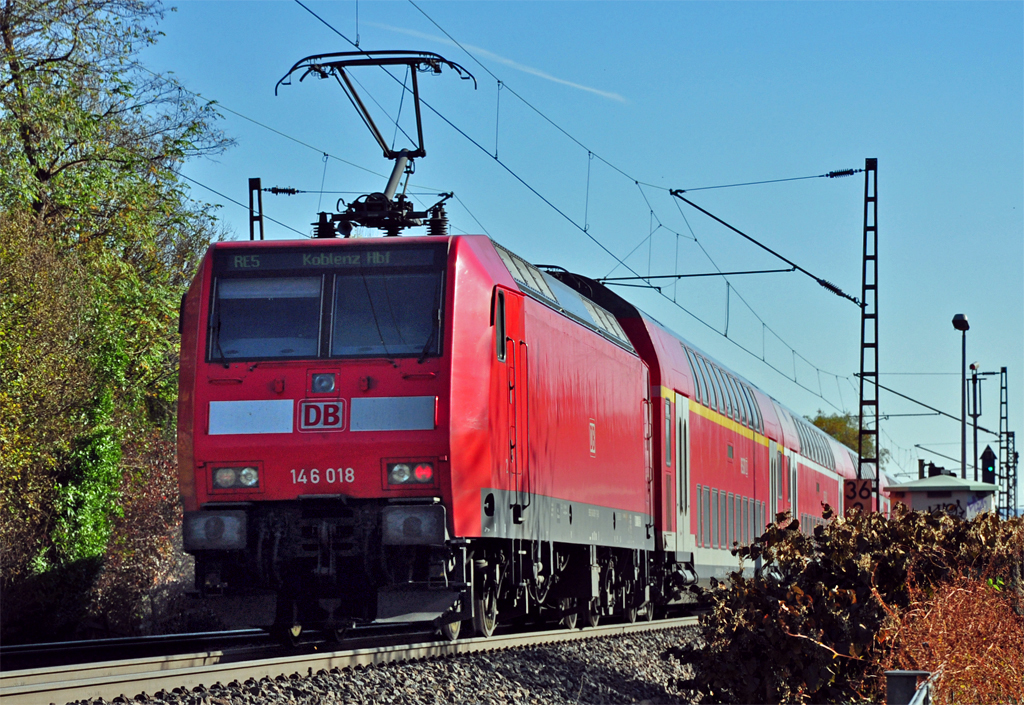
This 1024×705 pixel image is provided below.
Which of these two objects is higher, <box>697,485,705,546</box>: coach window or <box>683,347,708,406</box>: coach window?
<box>683,347,708,406</box>: coach window

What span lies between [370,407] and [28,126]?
14180 millimetres

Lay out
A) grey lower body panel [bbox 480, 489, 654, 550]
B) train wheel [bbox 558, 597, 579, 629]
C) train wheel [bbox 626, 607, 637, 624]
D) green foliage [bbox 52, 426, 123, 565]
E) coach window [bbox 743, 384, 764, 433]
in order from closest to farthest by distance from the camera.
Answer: grey lower body panel [bbox 480, 489, 654, 550] < train wheel [bbox 558, 597, 579, 629] < train wheel [bbox 626, 607, 637, 624] < green foliage [bbox 52, 426, 123, 565] < coach window [bbox 743, 384, 764, 433]

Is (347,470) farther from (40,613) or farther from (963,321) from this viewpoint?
(963,321)

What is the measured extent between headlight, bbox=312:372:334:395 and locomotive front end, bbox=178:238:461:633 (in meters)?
0.02

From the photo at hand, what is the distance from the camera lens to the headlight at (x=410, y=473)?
11148 mm

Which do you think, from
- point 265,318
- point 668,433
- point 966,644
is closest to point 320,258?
point 265,318

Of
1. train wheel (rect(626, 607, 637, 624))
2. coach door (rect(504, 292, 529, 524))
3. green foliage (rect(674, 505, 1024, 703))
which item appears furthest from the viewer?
train wheel (rect(626, 607, 637, 624))

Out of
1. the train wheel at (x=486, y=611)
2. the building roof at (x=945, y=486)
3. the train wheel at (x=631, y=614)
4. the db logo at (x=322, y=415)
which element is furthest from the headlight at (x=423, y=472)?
the building roof at (x=945, y=486)

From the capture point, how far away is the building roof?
115 feet

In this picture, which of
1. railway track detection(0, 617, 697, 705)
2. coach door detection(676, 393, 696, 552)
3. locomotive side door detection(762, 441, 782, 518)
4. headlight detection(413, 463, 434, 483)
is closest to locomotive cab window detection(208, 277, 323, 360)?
headlight detection(413, 463, 434, 483)

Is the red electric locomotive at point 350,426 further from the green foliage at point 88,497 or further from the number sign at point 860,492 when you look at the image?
the number sign at point 860,492

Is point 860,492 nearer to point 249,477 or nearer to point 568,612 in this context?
point 568,612

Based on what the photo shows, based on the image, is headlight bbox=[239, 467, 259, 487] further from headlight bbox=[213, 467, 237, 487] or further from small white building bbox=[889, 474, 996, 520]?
small white building bbox=[889, 474, 996, 520]

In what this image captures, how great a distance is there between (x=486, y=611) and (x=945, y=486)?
24.8 metres
